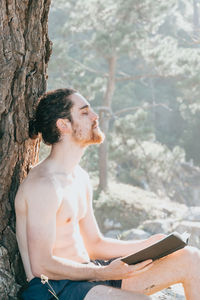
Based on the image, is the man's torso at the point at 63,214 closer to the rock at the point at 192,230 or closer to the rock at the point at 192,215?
the rock at the point at 192,230

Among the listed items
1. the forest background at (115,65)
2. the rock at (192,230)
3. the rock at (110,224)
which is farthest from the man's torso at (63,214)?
the rock at (110,224)

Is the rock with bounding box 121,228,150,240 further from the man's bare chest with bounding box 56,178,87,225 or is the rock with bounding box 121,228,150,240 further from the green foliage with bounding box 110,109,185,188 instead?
the man's bare chest with bounding box 56,178,87,225

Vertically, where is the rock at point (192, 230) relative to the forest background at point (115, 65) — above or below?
below

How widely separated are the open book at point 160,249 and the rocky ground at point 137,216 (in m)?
8.97

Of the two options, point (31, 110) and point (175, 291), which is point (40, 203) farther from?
point (175, 291)

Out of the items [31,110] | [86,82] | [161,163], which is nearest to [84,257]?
[31,110]

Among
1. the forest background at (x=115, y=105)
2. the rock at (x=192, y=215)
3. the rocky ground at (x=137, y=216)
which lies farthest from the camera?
the rock at (x=192, y=215)

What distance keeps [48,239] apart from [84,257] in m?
0.35

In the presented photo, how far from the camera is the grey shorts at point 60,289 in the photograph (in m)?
2.26

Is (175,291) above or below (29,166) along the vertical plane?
below

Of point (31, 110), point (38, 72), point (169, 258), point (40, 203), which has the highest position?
point (38, 72)

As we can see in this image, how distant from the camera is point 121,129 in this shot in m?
A: 13.5

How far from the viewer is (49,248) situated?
7.47 ft

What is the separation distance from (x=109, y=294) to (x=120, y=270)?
12 centimetres
